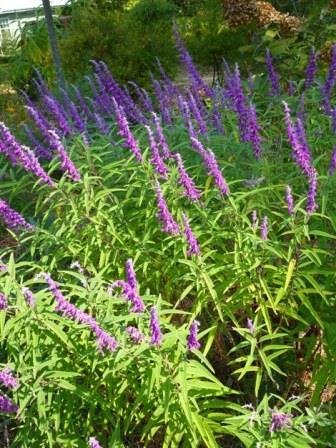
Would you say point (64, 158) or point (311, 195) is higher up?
point (64, 158)

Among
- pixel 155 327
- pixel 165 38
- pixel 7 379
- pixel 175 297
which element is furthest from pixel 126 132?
pixel 165 38

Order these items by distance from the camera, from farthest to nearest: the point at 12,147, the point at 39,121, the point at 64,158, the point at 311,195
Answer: the point at 39,121 < the point at 12,147 < the point at 64,158 < the point at 311,195

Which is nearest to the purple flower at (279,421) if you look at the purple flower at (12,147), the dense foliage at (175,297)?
the dense foliage at (175,297)

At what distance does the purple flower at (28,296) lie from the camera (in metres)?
2.48

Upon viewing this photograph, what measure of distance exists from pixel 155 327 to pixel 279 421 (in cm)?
60

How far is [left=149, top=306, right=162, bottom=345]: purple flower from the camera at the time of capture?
2281 mm

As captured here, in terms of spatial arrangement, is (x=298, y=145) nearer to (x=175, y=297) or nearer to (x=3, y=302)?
(x=175, y=297)

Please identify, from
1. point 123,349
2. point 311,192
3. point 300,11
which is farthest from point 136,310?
point 300,11

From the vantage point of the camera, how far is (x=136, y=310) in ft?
8.68

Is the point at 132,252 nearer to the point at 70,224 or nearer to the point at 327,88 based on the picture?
the point at 70,224

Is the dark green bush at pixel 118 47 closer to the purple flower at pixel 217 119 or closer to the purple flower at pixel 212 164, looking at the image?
the purple flower at pixel 217 119

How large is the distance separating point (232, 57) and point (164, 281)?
730cm

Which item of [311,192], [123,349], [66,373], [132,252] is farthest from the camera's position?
[132,252]

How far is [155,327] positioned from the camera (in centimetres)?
236
